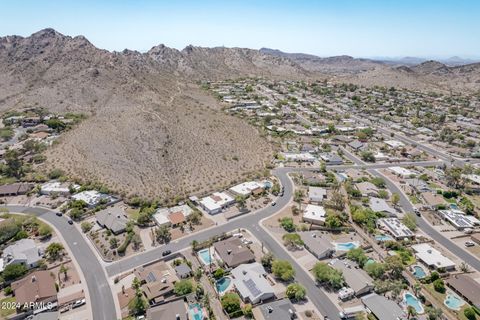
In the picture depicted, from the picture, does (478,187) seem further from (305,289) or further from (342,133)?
(305,289)

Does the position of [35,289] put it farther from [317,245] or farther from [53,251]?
[317,245]

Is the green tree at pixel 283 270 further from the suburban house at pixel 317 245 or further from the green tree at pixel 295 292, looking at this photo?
the suburban house at pixel 317 245

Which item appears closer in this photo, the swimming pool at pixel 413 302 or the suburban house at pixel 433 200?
the swimming pool at pixel 413 302

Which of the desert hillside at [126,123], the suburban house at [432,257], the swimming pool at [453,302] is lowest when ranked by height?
the swimming pool at [453,302]


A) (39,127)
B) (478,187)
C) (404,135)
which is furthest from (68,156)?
(404,135)

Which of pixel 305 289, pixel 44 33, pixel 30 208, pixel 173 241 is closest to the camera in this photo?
pixel 305 289

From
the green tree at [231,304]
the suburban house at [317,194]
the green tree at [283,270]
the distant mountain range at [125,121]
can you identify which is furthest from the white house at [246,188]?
the green tree at [231,304]
